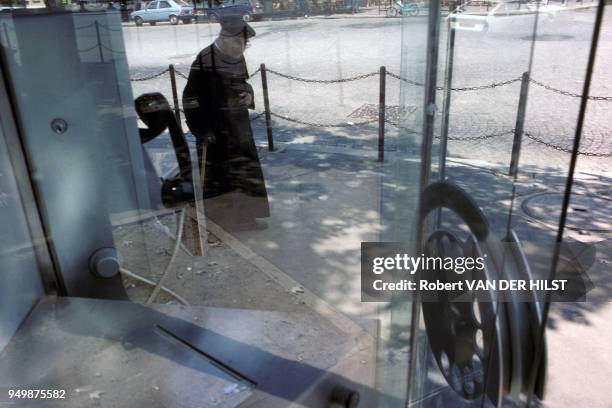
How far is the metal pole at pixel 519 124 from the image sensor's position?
0.77 metres

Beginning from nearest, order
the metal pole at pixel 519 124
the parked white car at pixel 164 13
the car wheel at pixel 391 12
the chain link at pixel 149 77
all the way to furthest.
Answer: the metal pole at pixel 519 124 → the car wheel at pixel 391 12 → the parked white car at pixel 164 13 → the chain link at pixel 149 77

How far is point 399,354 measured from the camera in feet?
3.85

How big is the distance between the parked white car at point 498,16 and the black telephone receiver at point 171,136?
125cm

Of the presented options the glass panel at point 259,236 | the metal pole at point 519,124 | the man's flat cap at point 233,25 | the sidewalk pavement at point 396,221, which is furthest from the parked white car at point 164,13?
the metal pole at point 519,124

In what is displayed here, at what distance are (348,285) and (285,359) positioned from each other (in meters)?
1.07

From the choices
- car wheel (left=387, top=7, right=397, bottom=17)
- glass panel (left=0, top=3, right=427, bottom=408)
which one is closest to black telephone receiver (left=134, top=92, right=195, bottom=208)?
glass panel (left=0, top=3, right=427, bottom=408)

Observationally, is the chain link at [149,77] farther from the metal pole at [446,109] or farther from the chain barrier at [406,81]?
the metal pole at [446,109]

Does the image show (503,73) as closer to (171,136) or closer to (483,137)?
(483,137)

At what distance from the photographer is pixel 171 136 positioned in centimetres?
223

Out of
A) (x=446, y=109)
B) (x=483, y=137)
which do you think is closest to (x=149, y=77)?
(x=446, y=109)

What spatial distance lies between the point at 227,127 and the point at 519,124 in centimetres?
189

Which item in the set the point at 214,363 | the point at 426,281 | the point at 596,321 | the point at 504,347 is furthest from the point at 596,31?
the point at 596,321

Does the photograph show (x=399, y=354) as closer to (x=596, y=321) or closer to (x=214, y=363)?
(x=214, y=363)

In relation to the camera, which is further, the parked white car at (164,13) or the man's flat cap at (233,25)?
the man's flat cap at (233,25)
